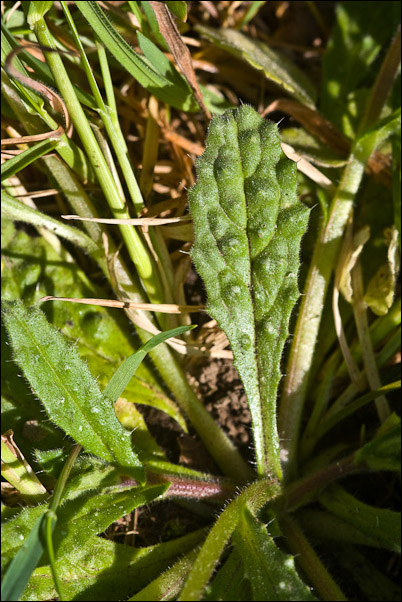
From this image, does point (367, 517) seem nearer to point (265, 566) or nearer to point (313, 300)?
point (265, 566)

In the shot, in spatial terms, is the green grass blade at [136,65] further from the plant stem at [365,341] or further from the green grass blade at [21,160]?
the plant stem at [365,341]

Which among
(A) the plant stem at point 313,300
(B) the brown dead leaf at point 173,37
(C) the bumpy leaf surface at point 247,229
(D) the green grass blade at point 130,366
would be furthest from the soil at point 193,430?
(B) the brown dead leaf at point 173,37

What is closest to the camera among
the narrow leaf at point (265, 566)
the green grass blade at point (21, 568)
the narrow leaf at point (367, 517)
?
the green grass blade at point (21, 568)

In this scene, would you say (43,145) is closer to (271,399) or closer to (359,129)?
(271,399)

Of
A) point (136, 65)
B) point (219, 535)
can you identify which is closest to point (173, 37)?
point (136, 65)

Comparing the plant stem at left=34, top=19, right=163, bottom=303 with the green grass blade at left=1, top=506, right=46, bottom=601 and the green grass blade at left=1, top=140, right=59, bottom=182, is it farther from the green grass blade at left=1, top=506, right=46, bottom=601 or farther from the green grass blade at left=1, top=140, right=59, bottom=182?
the green grass blade at left=1, top=506, right=46, bottom=601

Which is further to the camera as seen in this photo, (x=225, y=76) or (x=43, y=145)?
(x=225, y=76)

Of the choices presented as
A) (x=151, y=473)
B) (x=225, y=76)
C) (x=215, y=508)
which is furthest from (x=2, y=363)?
(x=225, y=76)

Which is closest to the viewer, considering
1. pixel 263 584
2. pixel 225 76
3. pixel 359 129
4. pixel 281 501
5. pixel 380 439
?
pixel 263 584
